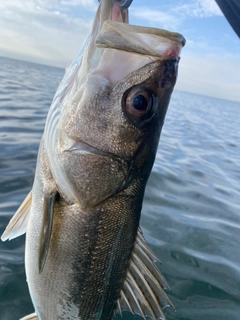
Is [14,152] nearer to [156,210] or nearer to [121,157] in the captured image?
[156,210]

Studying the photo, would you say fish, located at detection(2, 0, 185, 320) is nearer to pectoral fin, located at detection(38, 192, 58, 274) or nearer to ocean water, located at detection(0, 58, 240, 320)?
pectoral fin, located at detection(38, 192, 58, 274)

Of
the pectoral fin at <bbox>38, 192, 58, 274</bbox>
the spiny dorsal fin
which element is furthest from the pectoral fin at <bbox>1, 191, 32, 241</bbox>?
the spiny dorsal fin

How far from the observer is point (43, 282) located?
6.10 ft

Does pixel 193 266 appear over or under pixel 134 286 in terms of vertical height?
under

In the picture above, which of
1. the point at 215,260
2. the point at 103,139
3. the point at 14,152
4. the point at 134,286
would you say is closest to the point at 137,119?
the point at 103,139

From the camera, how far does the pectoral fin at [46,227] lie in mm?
1723

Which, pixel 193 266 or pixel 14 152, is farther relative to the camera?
pixel 14 152

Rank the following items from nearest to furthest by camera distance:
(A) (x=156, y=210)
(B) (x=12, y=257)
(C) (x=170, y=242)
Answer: (B) (x=12, y=257) < (C) (x=170, y=242) < (A) (x=156, y=210)

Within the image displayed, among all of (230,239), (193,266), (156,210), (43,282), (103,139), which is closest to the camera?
(103,139)

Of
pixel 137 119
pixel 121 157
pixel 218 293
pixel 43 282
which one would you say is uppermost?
pixel 137 119

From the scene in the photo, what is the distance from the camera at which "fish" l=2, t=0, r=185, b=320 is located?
1678mm

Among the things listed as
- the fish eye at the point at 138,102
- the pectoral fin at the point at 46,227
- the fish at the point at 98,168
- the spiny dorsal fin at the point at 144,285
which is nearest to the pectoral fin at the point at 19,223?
the fish at the point at 98,168

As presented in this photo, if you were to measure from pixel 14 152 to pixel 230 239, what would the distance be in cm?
397

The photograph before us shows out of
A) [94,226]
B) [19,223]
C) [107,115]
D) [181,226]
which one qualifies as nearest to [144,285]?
[94,226]
